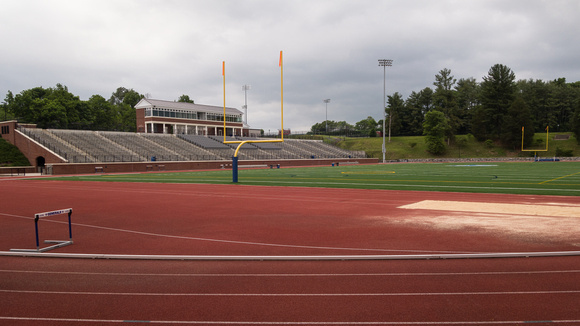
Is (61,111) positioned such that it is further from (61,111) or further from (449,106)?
(449,106)

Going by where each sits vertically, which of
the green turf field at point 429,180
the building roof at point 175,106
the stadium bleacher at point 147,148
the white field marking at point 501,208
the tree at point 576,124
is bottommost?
the green turf field at point 429,180

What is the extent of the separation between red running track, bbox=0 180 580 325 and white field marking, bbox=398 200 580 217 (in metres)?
1.17

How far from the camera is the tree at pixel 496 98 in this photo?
8181 centimetres

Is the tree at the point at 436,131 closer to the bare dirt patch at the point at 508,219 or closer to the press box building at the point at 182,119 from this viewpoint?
the press box building at the point at 182,119

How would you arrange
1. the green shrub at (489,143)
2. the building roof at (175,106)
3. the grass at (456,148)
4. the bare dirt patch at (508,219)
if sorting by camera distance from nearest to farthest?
the bare dirt patch at (508,219)
the building roof at (175,106)
the grass at (456,148)
the green shrub at (489,143)

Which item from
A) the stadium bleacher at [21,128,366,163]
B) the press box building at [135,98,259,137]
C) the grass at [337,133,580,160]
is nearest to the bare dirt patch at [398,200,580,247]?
the stadium bleacher at [21,128,366,163]

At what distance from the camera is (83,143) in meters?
47.6

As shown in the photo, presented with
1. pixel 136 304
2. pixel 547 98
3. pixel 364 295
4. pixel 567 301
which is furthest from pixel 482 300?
pixel 547 98

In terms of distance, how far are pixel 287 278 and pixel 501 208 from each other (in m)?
9.25

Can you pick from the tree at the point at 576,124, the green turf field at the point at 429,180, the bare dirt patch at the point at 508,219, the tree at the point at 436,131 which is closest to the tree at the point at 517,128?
the tree at the point at 576,124

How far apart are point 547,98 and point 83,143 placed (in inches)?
3971

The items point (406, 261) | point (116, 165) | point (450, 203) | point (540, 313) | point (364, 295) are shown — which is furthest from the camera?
point (116, 165)

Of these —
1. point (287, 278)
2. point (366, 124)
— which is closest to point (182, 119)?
point (287, 278)

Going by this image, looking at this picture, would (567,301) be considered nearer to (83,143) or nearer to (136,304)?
(136,304)
